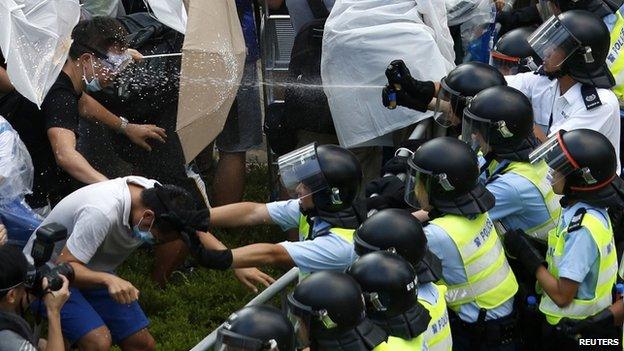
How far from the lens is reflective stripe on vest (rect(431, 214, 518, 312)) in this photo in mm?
6348

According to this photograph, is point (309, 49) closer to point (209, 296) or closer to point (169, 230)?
point (209, 296)

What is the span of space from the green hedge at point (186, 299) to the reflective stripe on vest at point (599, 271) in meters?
2.24

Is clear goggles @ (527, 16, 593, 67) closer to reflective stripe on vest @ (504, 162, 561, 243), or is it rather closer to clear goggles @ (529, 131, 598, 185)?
reflective stripe on vest @ (504, 162, 561, 243)

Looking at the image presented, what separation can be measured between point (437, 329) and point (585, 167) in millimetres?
1143

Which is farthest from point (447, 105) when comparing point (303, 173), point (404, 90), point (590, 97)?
point (303, 173)

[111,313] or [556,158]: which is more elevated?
[556,158]

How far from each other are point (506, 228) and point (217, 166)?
270cm

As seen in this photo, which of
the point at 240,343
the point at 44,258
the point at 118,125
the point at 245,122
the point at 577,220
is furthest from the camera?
the point at 245,122

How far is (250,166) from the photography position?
10.0m

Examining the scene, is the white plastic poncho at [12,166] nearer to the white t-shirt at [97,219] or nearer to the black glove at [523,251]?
the white t-shirt at [97,219]

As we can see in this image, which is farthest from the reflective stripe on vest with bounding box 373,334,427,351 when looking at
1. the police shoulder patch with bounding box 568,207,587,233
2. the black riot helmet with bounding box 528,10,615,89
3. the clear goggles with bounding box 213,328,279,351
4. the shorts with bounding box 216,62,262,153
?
the shorts with bounding box 216,62,262,153

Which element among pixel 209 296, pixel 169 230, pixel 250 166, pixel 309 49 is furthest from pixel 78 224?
pixel 250 166

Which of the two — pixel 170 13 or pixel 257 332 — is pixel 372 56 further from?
pixel 257 332

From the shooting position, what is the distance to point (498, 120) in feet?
22.6
